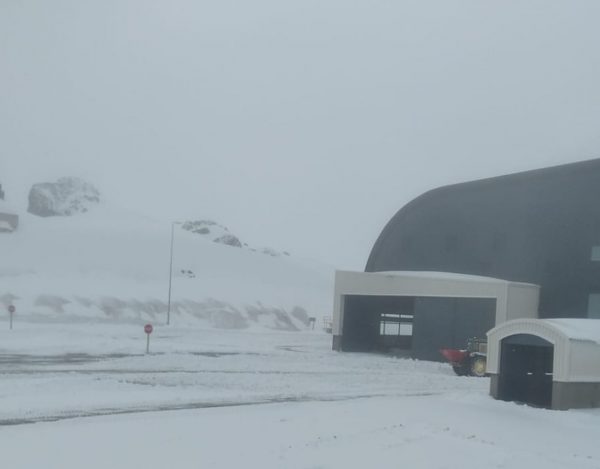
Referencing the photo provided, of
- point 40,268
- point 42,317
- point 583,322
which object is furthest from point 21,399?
point 40,268

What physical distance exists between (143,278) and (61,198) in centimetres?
4172

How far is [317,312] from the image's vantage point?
83.9 metres

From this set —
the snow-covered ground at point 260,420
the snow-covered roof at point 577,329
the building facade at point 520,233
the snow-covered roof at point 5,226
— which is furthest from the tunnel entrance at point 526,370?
the snow-covered roof at point 5,226

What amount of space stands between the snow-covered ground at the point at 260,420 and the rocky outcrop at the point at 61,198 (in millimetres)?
91251

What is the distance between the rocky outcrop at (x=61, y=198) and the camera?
114 m

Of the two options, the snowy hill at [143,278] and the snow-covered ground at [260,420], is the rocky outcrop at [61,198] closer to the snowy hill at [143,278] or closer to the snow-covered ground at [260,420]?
the snowy hill at [143,278]

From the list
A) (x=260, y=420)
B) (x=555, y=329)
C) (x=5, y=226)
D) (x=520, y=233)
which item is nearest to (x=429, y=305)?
(x=520, y=233)

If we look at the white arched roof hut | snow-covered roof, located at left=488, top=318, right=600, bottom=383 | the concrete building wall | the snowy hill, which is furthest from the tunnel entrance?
the snowy hill

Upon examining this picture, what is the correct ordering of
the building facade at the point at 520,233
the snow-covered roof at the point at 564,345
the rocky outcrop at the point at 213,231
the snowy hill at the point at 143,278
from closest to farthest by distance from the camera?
the snow-covered roof at the point at 564,345 → the building facade at the point at 520,233 → the snowy hill at the point at 143,278 → the rocky outcrop at the point at 213,231

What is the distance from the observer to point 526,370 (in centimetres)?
2100

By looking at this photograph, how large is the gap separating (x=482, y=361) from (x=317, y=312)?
54.5 m

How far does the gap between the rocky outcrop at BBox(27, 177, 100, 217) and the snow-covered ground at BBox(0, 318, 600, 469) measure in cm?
9125

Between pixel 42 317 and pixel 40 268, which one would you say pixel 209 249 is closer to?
pixel 40 268

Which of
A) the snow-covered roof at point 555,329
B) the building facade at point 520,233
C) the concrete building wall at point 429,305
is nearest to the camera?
the snow-covered roof at point 555,329
